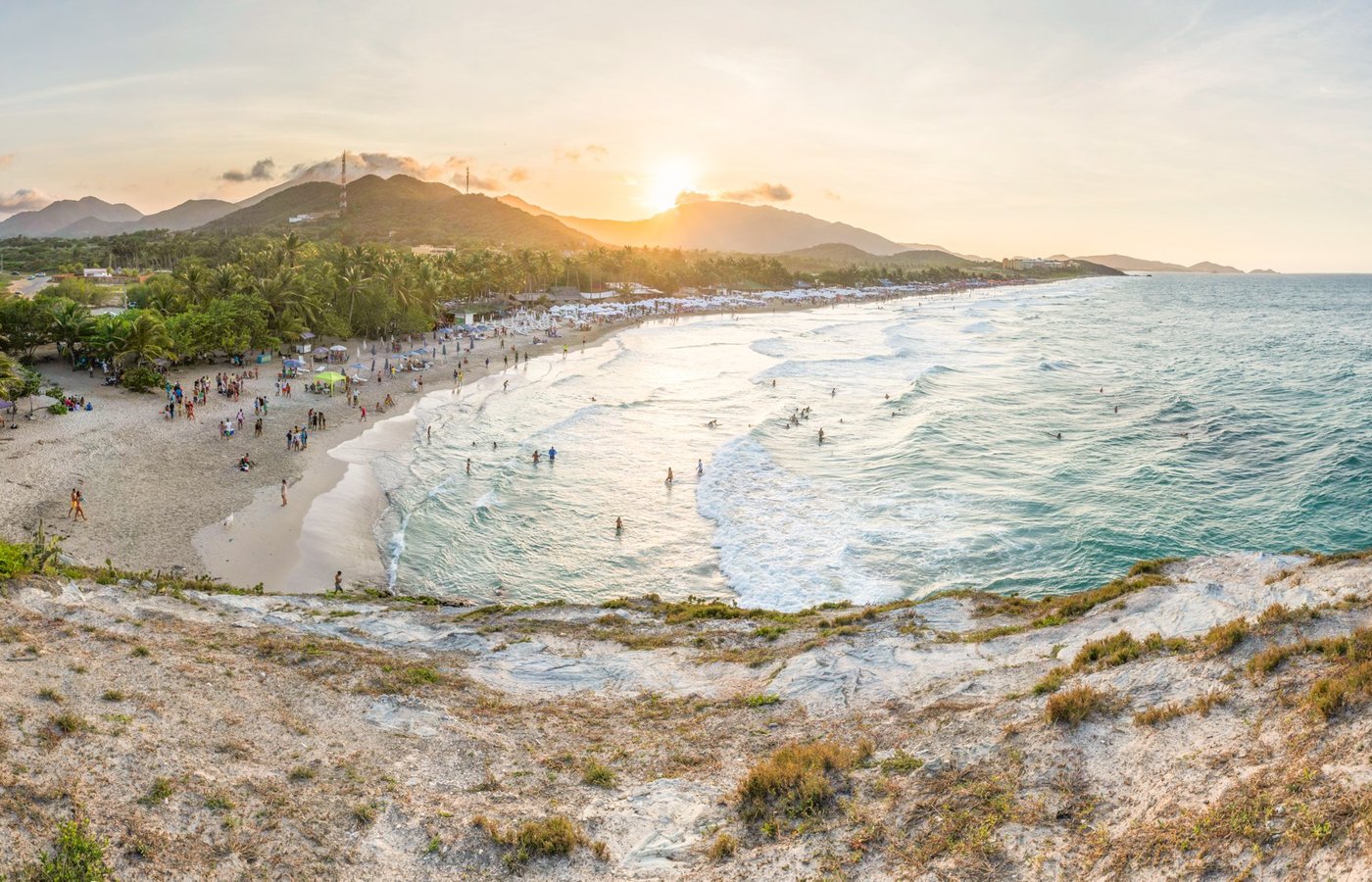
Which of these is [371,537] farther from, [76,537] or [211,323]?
[211,323]

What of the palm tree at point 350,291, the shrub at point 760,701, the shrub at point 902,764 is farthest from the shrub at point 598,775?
the palm tree at point 350,291

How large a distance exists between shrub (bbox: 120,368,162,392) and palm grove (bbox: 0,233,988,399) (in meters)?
0.07

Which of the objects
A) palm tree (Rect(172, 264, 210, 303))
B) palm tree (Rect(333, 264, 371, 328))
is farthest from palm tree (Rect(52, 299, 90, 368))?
palm tree (Rect(333, 264, 371, 328))

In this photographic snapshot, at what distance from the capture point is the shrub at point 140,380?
4034 centimetres

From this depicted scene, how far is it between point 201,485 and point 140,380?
17377 millimetres

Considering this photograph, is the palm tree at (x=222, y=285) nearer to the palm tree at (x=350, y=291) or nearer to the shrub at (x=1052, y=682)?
the palm tree at (x=350, y=291)

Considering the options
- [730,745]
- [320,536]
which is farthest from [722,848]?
[320,536]

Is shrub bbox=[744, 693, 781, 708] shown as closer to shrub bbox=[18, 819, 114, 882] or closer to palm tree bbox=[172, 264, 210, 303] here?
shrub bbox=[18, 819, 114, 882]

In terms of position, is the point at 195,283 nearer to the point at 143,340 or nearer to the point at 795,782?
the point at 143,340

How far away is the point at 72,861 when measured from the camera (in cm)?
784

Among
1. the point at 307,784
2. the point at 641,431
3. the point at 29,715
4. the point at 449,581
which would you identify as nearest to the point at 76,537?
the point at 449,581

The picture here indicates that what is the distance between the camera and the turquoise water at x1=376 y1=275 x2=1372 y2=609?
955 inches

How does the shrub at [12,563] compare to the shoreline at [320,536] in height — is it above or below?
above

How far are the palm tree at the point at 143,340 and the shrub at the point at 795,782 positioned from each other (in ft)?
150
